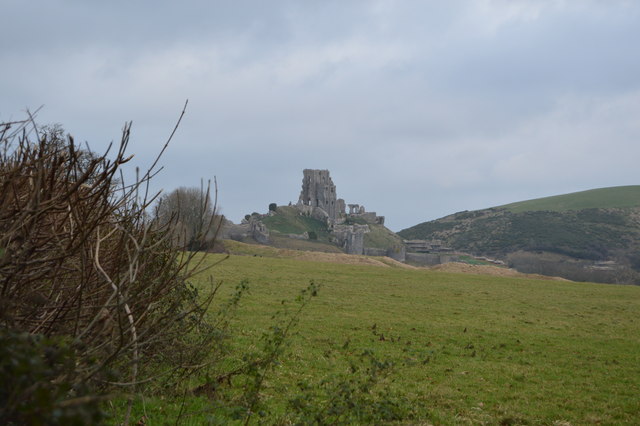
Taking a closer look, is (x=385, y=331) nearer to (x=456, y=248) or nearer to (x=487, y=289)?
(x=487, y=289)

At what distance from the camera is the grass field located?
11.1m

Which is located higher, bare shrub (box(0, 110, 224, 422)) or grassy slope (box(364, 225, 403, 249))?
grassy slope (box(364, 225, 403, 249))

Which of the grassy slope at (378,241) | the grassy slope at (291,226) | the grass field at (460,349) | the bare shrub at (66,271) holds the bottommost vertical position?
the grass field at (460,349)

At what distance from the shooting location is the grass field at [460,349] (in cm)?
1105

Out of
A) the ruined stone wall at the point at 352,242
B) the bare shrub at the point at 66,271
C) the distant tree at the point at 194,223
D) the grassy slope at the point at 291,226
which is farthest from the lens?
the grassy slope at the point at 291,226

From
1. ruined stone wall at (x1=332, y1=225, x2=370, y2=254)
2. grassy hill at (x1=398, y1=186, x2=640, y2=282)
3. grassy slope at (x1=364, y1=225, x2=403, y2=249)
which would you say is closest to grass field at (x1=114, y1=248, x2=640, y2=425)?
grassy hill at (x1=398, y1=186, x2=640, y2=282)

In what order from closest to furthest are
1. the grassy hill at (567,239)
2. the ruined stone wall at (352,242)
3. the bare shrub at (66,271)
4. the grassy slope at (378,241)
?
the bare shrub at (66,271) < the grassy hill at (567,239) < the ruined stone wall at (352,242) < the grassy slope at (378,241)

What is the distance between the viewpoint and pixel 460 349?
18328mm

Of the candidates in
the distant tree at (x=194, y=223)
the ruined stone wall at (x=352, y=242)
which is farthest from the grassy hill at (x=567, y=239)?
the distant tree at (x=194, y=223)

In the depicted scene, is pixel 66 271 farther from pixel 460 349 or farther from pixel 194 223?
pixel 460 349

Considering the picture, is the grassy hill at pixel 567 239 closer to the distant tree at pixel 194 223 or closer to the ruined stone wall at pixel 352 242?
the ruined stone wall at pixel 352 242

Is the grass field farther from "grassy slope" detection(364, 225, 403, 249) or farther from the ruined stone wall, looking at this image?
"grassy slope" detection(364, 225, 403, 249)

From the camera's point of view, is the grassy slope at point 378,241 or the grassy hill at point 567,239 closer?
the grassy hill at point 567,239

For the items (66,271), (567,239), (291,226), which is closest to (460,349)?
(66,271)
